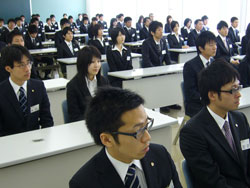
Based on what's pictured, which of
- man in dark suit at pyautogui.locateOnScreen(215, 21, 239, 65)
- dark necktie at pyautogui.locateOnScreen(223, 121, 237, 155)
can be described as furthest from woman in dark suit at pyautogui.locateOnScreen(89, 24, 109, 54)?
dark necktie at pyautogui.locateOnScreen(223, 121, 237, 155)

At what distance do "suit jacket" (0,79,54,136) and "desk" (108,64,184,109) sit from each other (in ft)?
5.34

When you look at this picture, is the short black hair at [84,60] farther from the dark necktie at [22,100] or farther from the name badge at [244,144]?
the name badge at [244,144]

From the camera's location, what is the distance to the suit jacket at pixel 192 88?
2.95m

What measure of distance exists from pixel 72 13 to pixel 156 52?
41.4 feet

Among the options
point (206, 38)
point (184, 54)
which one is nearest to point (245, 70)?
point (206, 38)

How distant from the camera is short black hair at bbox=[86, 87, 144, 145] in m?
1.08

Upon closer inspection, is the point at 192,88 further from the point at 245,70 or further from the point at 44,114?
the point at 44,114

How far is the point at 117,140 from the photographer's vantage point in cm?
110

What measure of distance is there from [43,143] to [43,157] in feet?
0.43

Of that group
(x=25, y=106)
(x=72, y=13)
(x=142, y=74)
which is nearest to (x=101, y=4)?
(x=72, y=13)

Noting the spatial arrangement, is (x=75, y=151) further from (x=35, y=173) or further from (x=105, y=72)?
(x=105, y=72)

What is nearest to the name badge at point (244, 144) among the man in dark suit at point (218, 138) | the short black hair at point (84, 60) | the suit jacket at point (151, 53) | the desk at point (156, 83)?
the man in dark suit at point (218, 138)

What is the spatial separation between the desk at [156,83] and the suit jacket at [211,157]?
235cm

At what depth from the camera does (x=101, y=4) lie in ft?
52.5
